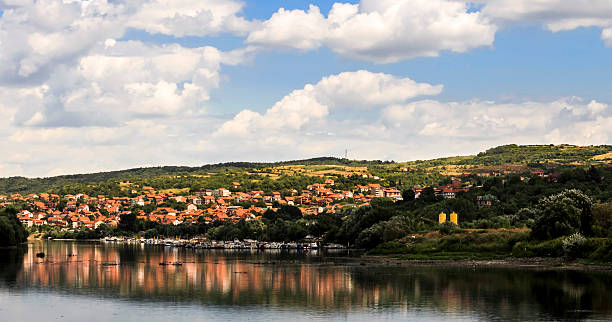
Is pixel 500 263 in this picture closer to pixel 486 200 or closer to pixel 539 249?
pixel 539 249

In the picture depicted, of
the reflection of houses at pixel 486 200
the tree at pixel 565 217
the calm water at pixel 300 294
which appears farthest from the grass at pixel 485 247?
the reflection of houses at pixel 486 200

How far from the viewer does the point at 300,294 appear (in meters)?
53.4

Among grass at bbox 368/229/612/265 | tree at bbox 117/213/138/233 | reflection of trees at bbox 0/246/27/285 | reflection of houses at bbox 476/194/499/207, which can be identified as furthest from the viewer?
tree at bbox 117/213/138/233

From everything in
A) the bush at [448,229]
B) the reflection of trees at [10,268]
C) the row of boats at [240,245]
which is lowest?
the row of boats at [240,245]

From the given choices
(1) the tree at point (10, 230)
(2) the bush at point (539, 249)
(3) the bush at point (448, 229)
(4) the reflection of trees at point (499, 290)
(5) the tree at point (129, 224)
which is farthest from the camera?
(5) the tree at point (129, 224)

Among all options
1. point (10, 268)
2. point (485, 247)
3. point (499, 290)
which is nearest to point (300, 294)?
point (499, 290)

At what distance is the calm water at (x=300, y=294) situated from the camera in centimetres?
4366

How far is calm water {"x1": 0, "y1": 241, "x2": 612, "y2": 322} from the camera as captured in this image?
4366 centimetres

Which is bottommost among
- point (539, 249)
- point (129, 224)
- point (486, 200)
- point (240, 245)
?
point (240, 245)

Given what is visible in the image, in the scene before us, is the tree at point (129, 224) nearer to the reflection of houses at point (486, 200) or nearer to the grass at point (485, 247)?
the reflection of houses at point (486, 200)

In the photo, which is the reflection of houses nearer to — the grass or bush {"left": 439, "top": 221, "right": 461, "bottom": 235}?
bush {"left": 439, "top": 221, "right": 461, "bottom": 235}

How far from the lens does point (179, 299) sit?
51000mm

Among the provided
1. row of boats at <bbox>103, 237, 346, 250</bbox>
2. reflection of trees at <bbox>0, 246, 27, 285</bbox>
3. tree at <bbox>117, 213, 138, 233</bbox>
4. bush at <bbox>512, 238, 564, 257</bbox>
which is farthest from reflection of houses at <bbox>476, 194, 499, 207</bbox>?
tree at <bbox>117, 213, 138, 233</bbox>

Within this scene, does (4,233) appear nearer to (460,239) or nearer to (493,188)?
(460,239)
